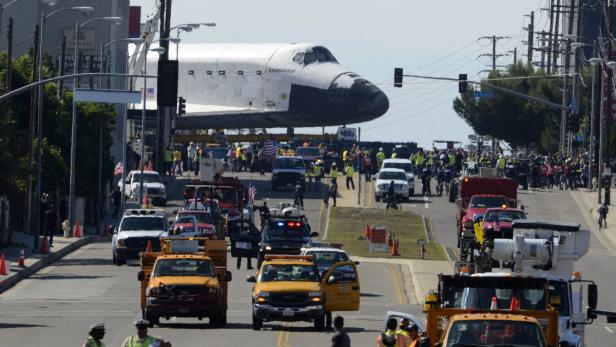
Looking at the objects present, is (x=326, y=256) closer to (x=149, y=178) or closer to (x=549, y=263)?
(x=549, y=263)

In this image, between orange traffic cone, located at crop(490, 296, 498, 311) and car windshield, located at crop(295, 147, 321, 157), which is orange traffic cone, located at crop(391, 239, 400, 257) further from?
orange traffic cone, located at crop(490, 296, 498, 311)

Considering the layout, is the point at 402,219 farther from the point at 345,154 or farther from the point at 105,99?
the point at 345,154

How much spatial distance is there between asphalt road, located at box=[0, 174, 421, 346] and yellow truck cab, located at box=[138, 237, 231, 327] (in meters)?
0.41

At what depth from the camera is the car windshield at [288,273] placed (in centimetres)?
3850

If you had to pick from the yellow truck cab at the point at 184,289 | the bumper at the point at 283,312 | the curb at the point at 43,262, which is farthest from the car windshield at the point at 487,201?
the bumper at the point at 283,312

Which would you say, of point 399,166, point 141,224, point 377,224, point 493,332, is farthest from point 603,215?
point 493,332

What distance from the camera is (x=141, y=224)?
58.2 meters

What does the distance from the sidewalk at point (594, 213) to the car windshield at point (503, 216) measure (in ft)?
43.4

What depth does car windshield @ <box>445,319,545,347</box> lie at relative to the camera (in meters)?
22.6

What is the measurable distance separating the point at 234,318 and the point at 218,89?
7672 cm

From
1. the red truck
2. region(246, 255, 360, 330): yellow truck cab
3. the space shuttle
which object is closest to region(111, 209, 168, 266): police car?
the red truck

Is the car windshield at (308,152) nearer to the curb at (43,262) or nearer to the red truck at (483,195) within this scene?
the curb at (43,262)

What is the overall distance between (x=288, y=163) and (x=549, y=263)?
59531mm

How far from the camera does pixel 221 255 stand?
145 feet
